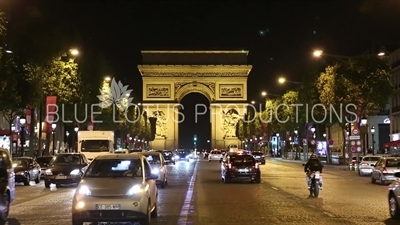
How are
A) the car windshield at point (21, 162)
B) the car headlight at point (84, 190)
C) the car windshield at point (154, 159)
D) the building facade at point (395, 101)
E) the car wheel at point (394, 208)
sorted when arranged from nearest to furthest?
the car headlight at point (84, 190) → the car wheel at point (394, 208) → the car windshield at point (154, 159) → the car windshield at point (21, 162) → the building facade at point (395, 101)

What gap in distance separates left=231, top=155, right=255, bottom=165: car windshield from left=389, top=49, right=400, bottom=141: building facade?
147 feet

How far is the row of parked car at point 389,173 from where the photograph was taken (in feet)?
51.7

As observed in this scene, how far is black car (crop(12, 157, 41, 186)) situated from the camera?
31769mm

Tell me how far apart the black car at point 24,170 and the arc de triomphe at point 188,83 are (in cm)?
7241

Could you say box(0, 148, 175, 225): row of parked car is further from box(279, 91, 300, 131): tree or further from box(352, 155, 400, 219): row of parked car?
box(279, 91, 300, 131): tree

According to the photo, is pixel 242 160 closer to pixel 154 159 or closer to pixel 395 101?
pixel 154 159

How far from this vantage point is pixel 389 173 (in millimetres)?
30469

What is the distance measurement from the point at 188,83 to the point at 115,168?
303 ft

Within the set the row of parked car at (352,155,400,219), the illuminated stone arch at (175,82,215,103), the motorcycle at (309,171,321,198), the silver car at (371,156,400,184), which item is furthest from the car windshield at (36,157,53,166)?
the illuminated stone arch at (175,82,215,103)

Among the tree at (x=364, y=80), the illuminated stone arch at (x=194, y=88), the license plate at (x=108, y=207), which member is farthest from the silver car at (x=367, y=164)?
the illuminated stone arch at (x=194, y=88)

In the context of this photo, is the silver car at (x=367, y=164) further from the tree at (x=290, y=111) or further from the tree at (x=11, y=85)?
the tree at (x=290, y=111)

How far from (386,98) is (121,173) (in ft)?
128

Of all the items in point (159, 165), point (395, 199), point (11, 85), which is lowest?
point (395, 199)

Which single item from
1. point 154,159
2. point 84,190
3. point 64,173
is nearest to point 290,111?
point 154,159
